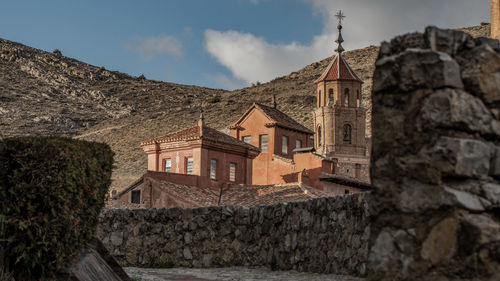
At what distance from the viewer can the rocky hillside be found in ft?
220

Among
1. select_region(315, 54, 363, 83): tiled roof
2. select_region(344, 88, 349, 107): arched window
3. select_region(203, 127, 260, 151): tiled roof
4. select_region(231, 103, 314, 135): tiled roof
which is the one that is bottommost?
select_region(203, 127, 260, 151): tiled roof

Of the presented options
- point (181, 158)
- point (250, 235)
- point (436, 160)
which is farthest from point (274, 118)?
point (436, 160)

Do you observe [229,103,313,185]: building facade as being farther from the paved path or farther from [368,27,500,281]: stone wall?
[368,27,500,281]: stone wall

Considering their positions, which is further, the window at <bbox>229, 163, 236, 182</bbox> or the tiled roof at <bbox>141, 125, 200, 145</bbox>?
the window at <bbox>229, 163, 236, 182</bbox>

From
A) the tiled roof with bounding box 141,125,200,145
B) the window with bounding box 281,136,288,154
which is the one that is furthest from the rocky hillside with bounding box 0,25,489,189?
the tiled roof with bounding box 141,125,200,145

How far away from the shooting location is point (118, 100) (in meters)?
90.2

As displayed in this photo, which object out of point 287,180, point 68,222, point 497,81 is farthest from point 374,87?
point 287,180

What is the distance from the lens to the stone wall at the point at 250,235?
8.51 metres

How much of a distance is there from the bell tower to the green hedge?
5058 centimetres

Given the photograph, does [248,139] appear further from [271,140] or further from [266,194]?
[266,194]

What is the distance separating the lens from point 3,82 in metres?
88.1

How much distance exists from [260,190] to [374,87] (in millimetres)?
28045

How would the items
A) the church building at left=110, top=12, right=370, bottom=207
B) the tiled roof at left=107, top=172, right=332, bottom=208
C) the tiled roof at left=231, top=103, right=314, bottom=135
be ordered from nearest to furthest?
the tiled roof at left=107, top=172, right=332, bottom=208
the church building at left=110, top=12, right=370, bottom=207
the tiled roof at left=231, top=103, right=314, bottom=135

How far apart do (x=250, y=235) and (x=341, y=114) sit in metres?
47.3
